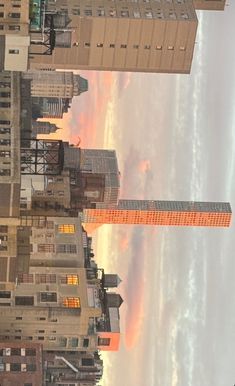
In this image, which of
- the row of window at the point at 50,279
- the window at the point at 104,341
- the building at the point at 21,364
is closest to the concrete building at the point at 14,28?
the building at the point at 21,364

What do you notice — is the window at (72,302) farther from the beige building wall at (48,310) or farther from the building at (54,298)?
the beige building wall at (48,310)

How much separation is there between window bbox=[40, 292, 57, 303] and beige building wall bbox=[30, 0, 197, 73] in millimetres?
40043

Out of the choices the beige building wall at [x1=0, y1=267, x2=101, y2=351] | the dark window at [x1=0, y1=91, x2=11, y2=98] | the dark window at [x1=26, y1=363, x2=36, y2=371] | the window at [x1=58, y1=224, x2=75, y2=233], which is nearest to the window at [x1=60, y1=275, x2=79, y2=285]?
the beige building wall at [x1=0, y1=267, x2=101, y2=351]

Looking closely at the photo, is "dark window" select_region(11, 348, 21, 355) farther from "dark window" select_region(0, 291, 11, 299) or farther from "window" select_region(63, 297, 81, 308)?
"window" select_region(63, 297, 81, 308)

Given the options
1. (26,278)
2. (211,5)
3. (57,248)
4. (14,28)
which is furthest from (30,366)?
(211,5)

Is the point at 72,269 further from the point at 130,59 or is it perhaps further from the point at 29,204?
the point at 130,59

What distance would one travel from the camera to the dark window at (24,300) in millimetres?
156875

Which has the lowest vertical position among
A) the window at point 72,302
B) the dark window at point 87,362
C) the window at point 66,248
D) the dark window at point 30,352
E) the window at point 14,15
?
the dark window at point 87,362

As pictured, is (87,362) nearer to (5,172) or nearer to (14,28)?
(5,172)

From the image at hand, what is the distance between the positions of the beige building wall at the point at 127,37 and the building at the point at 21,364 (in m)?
46.7

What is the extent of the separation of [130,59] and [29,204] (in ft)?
133

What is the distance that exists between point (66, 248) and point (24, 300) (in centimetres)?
2094

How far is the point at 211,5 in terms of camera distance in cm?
16662

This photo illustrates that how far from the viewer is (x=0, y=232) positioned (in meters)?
129
